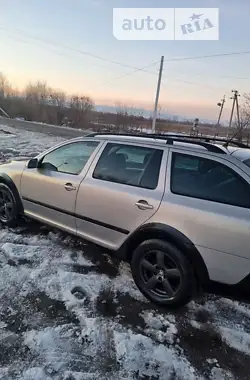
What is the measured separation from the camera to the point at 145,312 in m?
2.70

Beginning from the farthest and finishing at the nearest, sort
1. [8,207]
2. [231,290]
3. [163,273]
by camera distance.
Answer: [8,207] → [163,273] → [231,290]

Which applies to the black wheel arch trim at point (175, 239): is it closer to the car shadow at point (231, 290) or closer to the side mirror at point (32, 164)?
the car shadow at point (231, 290)

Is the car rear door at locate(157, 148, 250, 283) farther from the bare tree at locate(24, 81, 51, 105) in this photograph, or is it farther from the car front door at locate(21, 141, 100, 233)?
the bare tree at locate(24, 81, 51, 105)

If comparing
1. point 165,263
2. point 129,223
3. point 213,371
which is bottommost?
point 213,371

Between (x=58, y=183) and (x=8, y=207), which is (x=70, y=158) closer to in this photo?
(x=58, y=183)

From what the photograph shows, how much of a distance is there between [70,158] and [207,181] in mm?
1857

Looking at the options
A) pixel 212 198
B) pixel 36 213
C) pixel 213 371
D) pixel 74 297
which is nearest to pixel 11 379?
pixel 74 297

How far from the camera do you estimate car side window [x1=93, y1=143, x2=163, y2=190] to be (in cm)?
288

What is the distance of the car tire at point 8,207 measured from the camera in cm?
417

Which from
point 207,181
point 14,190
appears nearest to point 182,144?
point 207,181

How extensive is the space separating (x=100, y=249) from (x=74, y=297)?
1.05 metres

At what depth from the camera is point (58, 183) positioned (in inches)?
140

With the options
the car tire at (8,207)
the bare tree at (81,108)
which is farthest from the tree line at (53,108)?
the car tire at (8,207)

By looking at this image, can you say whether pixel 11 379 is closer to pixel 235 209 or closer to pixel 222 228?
pixel 222 228
